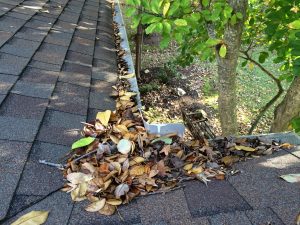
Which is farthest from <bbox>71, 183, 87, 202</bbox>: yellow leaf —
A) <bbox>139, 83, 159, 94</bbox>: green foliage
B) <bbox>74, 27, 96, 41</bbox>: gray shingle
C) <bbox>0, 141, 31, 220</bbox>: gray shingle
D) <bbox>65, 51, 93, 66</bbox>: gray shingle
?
<bbox>139, 83, 159, 94</bbox>: green foliage

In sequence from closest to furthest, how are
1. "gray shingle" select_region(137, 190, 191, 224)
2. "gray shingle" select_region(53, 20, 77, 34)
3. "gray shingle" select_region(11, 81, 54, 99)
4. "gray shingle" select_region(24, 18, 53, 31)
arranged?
1. "gray shingle" select_region(137, 190, 191, 224)
2. "gray shingle" select_region(11, 81, 54, 99)
3. "gray shingle" select_region(24, 18, 53, 31)
4. "gray shingle" select_region(53, 20, 77, 34)

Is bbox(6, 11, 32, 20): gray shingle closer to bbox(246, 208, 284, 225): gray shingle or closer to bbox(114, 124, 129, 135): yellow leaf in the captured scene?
bbox(114, 124, 129, 135): yellow leaf

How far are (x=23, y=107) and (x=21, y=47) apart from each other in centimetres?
102

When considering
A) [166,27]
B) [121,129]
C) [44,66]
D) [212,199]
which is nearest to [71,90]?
[44,66]

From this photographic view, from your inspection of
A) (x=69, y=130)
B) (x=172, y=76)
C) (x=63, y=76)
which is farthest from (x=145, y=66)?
(x=69, y=130)

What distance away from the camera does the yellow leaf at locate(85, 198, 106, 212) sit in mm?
1414

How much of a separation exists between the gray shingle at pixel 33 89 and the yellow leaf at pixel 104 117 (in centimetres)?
39

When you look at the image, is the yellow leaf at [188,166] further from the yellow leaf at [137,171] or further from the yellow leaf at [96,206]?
the yellow leaf at [96,206]

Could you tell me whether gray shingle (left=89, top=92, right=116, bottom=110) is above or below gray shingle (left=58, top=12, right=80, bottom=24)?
below

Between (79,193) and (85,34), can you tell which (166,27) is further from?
(85,34)

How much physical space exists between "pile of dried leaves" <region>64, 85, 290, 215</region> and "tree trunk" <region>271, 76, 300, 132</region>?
1.96m

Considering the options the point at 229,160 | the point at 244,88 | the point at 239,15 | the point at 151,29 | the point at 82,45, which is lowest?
the point at 244,88

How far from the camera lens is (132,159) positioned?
1.82 m

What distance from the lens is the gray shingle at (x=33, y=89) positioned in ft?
7.14
